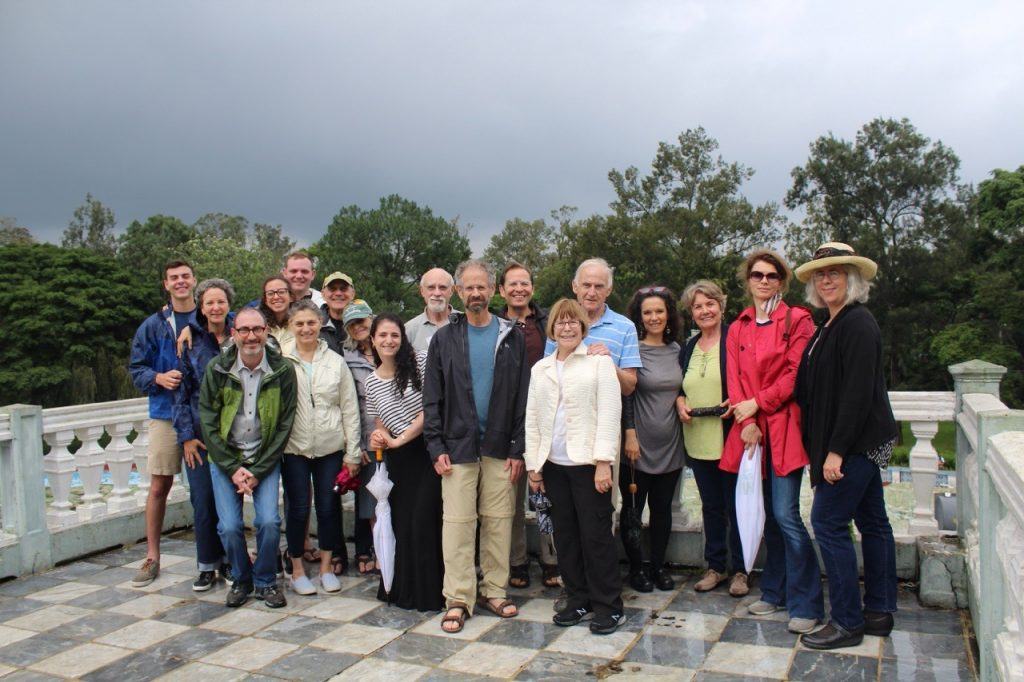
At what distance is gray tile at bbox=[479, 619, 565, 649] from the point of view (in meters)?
3.73

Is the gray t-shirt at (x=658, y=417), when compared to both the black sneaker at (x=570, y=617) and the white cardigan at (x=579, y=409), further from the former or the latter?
the black sneaker at (x=570, y=617)

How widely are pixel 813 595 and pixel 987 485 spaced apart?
106cm

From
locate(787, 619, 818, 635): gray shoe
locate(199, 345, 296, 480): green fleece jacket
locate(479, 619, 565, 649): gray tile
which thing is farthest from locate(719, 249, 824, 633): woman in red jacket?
locate(199, 345, 296, 480): green fleece jacket

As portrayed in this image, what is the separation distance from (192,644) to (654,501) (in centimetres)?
240

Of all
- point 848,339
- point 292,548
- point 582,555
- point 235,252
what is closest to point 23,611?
point 292,548

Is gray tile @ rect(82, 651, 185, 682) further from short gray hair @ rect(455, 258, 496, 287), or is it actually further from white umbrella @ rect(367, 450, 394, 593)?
short gray hair @ rect(455, 258, 496, 287)

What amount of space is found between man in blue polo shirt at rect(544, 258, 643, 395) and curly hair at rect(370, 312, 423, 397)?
0.71 m

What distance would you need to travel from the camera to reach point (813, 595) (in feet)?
12.4

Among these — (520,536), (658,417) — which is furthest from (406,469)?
(658,417)

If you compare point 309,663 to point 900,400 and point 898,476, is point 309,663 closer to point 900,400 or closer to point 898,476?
point 900,400

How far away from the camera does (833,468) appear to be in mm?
3410

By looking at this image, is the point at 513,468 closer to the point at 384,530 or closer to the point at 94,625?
the point at 384,530

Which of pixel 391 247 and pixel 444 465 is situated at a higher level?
pixel 391 247

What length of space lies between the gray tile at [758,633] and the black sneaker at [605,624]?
482 millimetres
